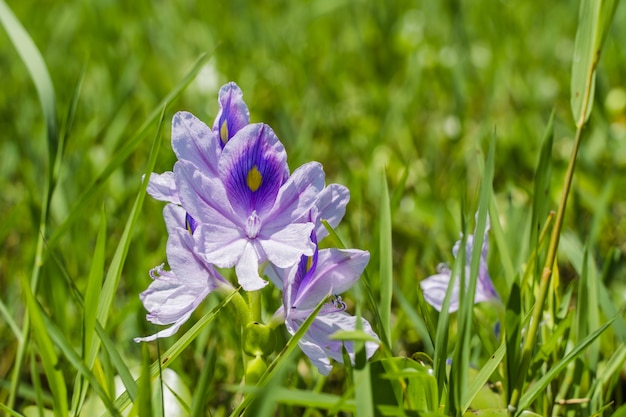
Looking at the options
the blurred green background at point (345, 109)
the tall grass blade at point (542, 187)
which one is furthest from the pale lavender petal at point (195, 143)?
the tall grass blade at point (542, 187)

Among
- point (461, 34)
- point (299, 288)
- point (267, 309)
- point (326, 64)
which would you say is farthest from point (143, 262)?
point (461, 34)

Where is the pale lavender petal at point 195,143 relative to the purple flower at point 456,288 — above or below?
above

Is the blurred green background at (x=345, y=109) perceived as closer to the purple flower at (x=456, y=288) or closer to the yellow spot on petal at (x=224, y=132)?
the purple flower at (x=456, y=288)

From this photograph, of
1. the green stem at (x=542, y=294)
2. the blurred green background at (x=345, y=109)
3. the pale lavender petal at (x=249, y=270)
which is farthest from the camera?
the blurred green background at (x=345, y=109)

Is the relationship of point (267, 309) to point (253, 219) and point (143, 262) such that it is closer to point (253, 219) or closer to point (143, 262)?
point (253, 219)

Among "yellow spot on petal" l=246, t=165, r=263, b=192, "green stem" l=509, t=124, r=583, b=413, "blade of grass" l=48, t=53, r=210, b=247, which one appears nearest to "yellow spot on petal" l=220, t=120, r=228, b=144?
"yellow spot on petal" l=246, t=165, r=263, b=192

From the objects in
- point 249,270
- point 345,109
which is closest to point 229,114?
point 249,270
